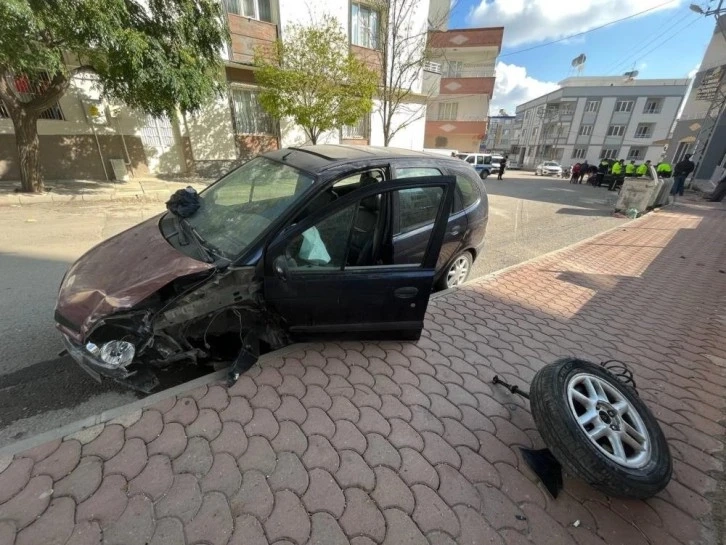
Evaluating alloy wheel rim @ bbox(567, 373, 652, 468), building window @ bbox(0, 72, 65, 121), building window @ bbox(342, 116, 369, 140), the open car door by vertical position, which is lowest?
alloy wheel rim @ bbox(567, 373, 652, 468)

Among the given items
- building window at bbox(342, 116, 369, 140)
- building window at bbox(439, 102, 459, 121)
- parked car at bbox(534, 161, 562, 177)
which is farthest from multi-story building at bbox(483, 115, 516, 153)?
building window at bbox(342, 116, 369, 140)

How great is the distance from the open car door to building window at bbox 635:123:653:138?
5492cm

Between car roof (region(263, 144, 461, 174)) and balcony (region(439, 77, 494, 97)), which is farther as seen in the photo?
balcony (region(439, 77, 494, 97))

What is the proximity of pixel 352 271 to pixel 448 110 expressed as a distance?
33.2m

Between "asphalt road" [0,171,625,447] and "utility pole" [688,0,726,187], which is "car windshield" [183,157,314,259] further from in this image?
"utility pole" [688,0,726,187]

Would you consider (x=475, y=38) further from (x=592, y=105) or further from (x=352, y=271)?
(x=352, y=271)

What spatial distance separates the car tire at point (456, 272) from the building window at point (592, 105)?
51356mm

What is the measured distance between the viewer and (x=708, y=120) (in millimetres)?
19766

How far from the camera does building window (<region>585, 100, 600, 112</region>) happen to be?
134 ft

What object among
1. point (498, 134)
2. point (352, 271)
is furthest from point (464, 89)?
point (498, 134)

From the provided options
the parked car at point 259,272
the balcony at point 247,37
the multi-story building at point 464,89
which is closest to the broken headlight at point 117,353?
the parked car at point 259,272

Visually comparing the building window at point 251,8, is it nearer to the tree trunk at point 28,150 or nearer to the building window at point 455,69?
the tree trunk at point 28,150

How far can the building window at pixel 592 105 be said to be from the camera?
40969 millimetres

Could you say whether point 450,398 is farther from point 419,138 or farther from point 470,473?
point 419,138
